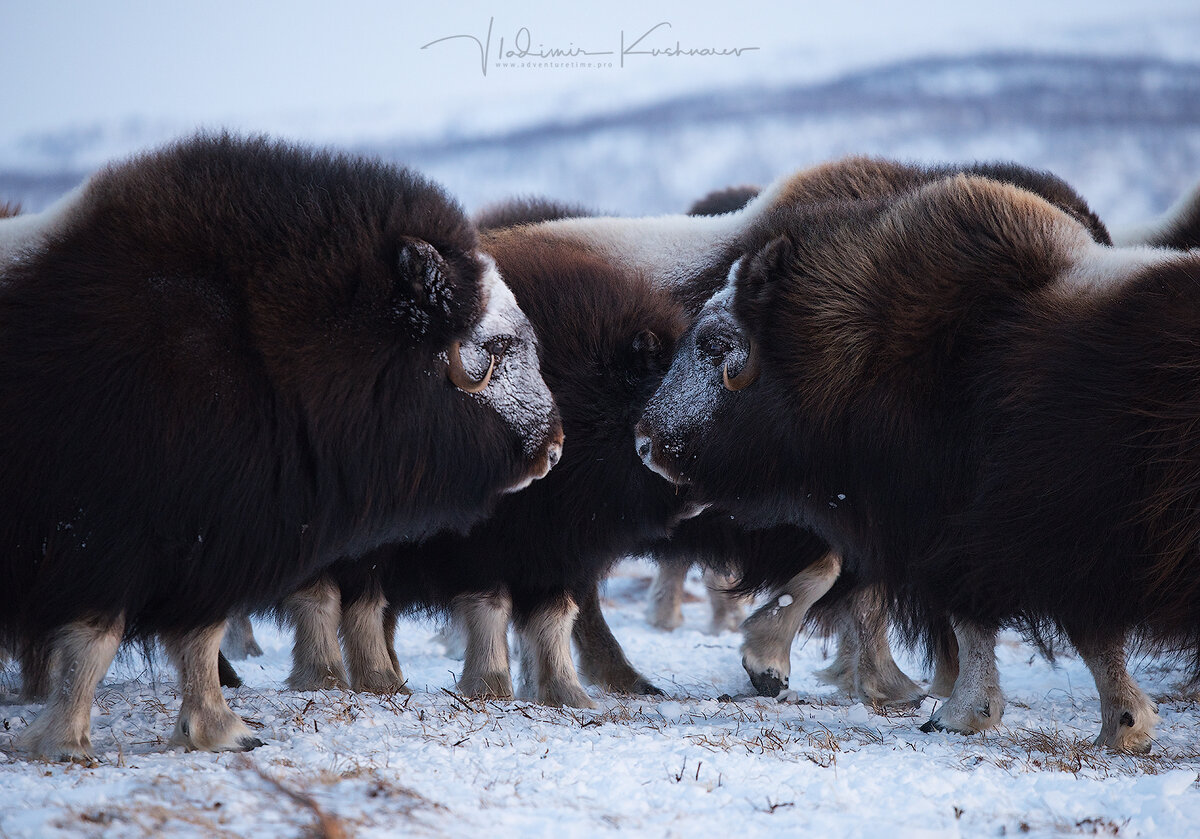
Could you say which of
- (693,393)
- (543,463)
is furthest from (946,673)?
(543,463)

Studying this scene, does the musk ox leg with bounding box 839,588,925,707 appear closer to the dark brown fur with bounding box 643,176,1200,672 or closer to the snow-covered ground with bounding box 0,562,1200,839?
the dark brown fur with bounding box 643,176,1200,672

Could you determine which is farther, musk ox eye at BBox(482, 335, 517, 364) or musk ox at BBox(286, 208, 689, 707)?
musk ox at BBox(286, 208, 689, 707)

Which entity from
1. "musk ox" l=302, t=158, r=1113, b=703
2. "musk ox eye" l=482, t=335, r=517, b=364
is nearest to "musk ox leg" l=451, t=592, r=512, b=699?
"musk ox" l=302, t=158, r=1113, b=703

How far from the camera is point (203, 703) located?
9.00 ft

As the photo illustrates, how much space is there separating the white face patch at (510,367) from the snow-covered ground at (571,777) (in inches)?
30.9

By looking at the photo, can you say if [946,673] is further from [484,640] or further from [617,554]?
[484,640]

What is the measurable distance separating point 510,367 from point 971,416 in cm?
130

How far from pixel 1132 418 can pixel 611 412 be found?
1.59 metres

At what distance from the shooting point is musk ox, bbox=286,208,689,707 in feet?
12.3

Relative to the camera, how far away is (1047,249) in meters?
3.31

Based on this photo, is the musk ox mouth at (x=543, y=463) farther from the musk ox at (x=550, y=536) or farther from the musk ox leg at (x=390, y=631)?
the musk ox leg at (x=390, y=631)

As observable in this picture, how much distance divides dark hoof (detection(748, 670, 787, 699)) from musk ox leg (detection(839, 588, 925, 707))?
0.30m

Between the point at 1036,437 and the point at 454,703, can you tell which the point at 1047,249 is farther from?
the point at 454,703

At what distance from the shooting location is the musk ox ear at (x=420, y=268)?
2.83 m
